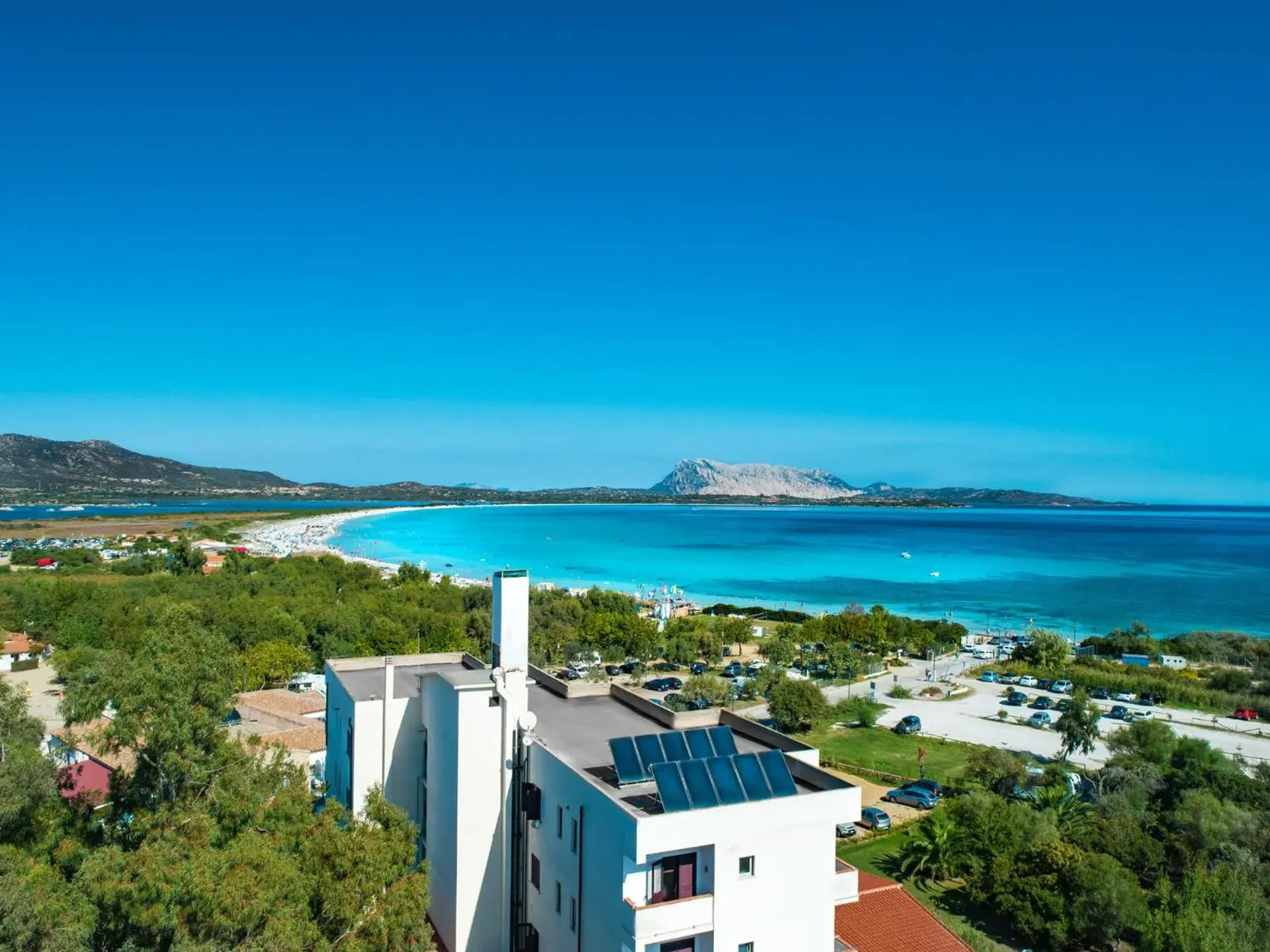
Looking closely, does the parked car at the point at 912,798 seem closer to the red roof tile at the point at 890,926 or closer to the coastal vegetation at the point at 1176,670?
the red roof tile at the point at 890,926

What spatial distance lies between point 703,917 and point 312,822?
5482mm

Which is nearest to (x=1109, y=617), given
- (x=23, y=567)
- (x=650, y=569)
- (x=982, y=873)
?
(x=650, y=569)

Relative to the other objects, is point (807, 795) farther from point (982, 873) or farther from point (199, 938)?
point (982, 873)

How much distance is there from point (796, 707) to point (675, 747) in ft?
70.1

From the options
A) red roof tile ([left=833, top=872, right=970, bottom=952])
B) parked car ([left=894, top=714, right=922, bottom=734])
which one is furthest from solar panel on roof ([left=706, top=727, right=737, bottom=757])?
parked car ([left=894, top=714, right=922, bottom=734])

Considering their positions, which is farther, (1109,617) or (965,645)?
(1109,617)

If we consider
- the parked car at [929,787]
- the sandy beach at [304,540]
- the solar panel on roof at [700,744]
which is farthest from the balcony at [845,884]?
the sandy beach at [304,540]

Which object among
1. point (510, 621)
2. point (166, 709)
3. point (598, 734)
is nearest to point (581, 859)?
point (598, 734)

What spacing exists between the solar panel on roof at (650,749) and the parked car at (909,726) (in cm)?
2421

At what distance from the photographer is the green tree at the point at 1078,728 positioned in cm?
2797

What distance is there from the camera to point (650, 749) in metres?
10.6

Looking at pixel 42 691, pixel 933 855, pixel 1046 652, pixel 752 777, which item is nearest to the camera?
pixel 752 777

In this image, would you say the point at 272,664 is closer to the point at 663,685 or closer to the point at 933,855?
the point at 663,685

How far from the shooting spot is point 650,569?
9819 cm
